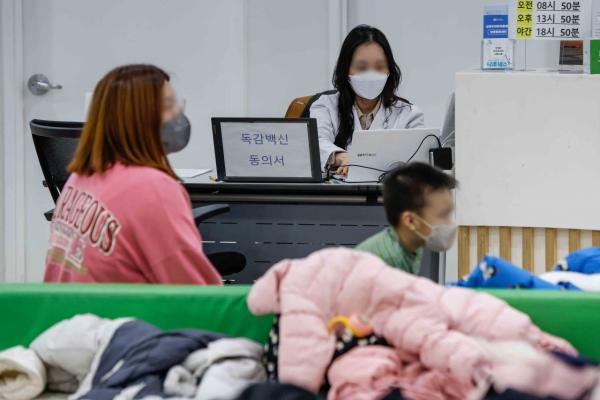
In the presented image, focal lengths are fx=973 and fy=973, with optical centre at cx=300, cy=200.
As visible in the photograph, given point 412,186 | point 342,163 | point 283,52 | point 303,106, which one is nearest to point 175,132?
point 412,186

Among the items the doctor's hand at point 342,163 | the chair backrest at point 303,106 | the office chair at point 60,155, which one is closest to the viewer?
the office chair at point 60,155

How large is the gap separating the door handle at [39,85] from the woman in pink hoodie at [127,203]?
286cm

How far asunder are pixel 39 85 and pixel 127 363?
3418 millimetres

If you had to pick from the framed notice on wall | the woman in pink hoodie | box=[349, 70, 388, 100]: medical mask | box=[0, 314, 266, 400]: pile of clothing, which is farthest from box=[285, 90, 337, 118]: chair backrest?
box=[0, 314, 266, 400]: pile of clothing

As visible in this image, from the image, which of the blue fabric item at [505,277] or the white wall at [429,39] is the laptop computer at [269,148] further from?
the white wall at [429,39]

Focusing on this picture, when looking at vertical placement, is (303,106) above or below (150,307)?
above

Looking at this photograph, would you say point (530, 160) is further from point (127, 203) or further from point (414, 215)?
point (127, 203)

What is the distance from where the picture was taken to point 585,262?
2.46 metres

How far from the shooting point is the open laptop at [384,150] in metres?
3.50

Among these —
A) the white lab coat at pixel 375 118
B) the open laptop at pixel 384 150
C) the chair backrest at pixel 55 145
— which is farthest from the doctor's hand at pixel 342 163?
the chair backrest at pixel 55 145

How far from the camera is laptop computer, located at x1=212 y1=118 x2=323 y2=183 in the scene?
3.53 m

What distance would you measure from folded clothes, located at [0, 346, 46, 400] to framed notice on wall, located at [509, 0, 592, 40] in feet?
7.54

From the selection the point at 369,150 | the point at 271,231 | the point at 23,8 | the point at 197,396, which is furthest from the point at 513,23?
the point at 23,8

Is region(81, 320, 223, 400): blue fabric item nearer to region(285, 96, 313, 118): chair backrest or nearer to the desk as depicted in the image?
the desk
